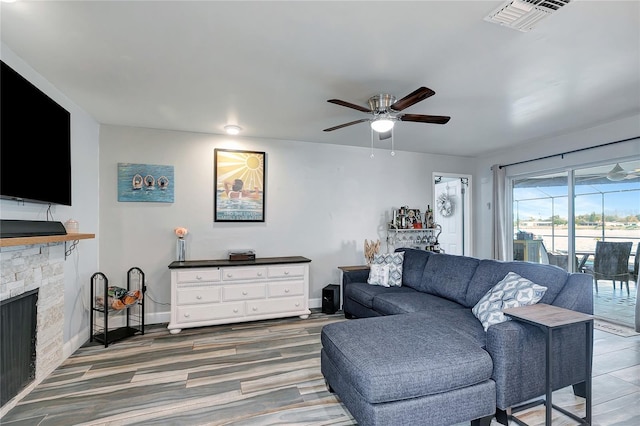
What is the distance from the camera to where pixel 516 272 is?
2.65 m

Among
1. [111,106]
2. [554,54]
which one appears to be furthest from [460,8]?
[111,106]

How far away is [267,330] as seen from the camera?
3.67m

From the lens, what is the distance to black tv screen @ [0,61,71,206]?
1972 millimetres

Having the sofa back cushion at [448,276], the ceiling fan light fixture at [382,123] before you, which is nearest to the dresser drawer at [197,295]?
the sofa back cushion at [448,276]

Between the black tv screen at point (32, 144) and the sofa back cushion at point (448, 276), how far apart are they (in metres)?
3.64

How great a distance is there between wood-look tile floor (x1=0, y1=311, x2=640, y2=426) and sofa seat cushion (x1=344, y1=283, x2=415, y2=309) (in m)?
0.67

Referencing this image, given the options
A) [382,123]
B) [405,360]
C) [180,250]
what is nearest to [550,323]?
[405,360]

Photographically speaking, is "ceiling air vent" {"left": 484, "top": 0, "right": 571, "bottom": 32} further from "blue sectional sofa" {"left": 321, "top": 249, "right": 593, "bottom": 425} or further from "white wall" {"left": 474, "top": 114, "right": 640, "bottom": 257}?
"white wall" {"left": 474, "top": 114, "right": 640, "bottom": 257}

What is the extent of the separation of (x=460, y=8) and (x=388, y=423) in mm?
2310

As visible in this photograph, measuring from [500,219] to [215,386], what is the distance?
15.8ft

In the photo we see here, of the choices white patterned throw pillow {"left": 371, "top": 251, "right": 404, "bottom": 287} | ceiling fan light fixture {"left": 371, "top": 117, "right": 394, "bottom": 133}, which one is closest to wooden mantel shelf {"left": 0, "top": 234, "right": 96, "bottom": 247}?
ceiling fan light fixture {"left": 371, "top": 117, "right": 394, "bottom": 133}

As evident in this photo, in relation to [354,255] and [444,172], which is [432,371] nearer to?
[354,255]

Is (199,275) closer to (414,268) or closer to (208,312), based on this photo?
(208,312)

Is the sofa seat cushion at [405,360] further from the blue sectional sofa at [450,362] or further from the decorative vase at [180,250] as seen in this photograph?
the decorative vase at [180,250]
